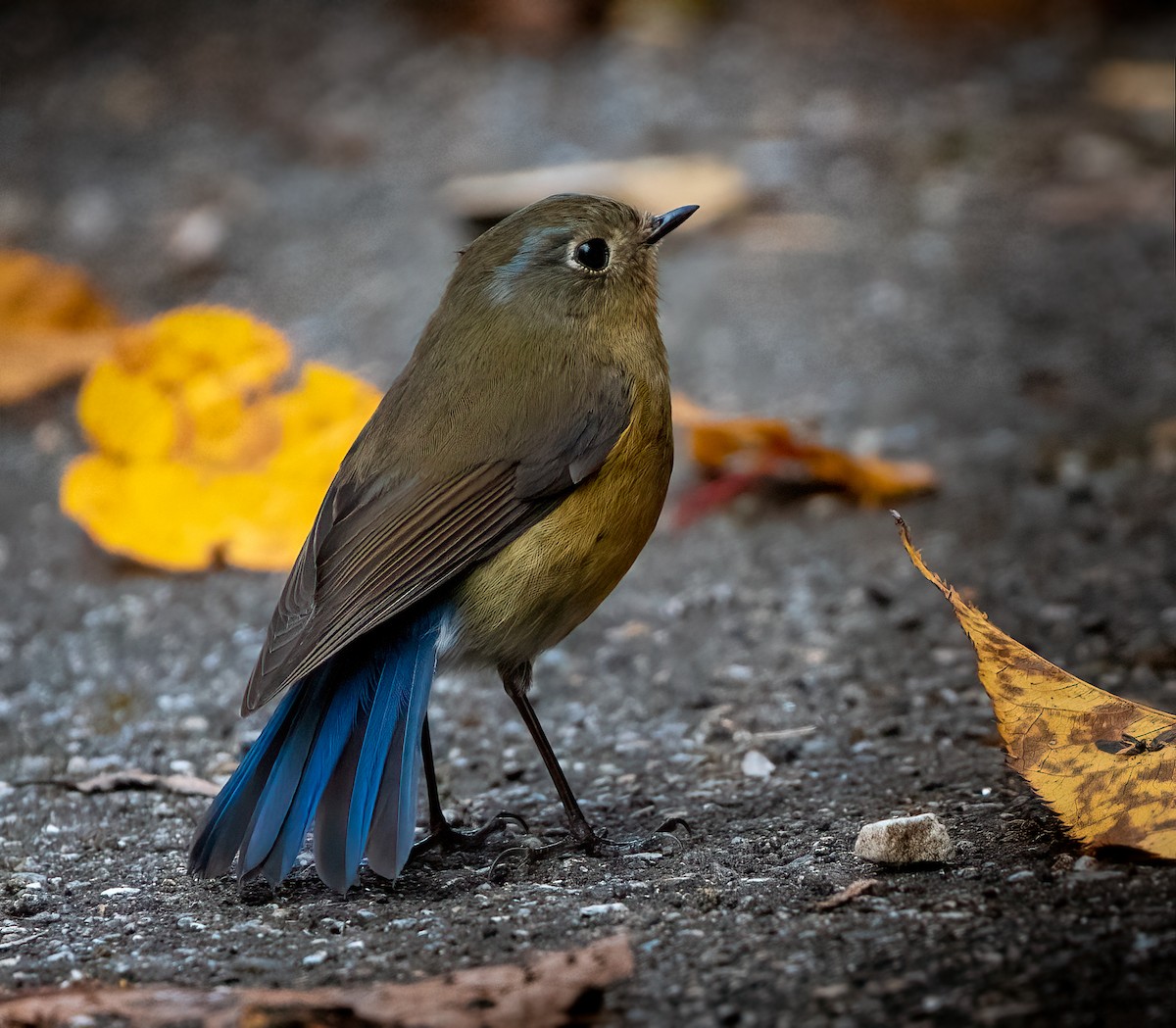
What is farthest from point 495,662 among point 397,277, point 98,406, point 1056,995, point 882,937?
point 397,277

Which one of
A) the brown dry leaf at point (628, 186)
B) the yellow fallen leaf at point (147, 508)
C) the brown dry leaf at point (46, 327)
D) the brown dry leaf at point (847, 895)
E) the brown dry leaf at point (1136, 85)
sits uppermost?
the brown dry leaf at point (1136, 85)

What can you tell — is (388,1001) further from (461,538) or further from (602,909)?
(461,538)

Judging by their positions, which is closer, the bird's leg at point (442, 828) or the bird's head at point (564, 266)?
the bird's leg at point (442, 828)

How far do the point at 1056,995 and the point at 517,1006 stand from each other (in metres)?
0.62

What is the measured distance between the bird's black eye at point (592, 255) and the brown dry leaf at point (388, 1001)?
151 centimetres

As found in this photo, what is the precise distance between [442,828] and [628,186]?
125 inches

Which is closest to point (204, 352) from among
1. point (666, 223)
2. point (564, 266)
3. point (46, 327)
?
point (46, 327)

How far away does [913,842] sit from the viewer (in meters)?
2.36

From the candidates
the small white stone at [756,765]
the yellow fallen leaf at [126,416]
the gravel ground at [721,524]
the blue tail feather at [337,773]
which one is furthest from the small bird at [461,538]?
the yellow fallen leaf at [126,416]

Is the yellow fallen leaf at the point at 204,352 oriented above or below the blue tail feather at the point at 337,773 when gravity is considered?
above

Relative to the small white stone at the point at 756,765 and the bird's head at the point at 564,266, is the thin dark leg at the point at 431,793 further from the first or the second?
the bird's head at the point at 564,266

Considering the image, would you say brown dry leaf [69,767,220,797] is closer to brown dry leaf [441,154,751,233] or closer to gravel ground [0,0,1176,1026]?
gravel ground [0,0,1176,1026]

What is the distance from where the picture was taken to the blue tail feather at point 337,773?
2494 millimetres

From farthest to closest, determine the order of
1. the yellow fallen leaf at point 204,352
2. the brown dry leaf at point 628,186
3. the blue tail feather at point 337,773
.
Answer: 1. the brown dry leaf at point 628,186
2. the yellow fallen leaf at point 204,352
3. the blue tail feather at point 337,773
